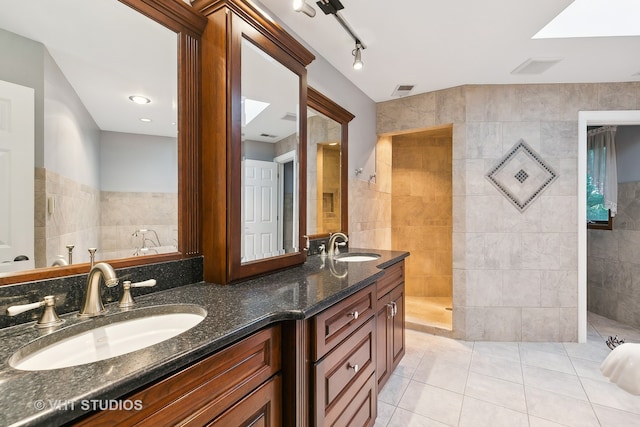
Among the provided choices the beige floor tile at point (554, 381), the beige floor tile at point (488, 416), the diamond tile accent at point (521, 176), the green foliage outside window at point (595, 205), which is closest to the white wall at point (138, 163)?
the beige floor tile at point (488, 416)

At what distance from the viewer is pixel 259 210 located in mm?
1660

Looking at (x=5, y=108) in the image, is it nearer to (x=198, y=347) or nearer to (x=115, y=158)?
(x=115, y=158)

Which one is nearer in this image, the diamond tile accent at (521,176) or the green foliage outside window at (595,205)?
the diamond tile accent at (521,176)

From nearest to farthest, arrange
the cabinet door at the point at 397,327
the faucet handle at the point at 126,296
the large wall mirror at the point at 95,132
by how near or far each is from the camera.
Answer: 1. the large wall mirror at the point at 95,132
2. the faucet handle at the point at 126,296
3. the cabinet door at the point at 397,327

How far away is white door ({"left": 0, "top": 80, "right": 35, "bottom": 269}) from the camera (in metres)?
0.87

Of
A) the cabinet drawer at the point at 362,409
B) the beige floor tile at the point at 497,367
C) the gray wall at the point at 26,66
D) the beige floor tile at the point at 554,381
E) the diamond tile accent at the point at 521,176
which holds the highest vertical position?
the gray wall at the point at 26,66

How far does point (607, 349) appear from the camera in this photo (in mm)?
2725

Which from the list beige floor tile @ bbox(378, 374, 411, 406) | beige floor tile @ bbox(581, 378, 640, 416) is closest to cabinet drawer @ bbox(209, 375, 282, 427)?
→ beige floor tile @ bbox(378, 374, 411, 406)

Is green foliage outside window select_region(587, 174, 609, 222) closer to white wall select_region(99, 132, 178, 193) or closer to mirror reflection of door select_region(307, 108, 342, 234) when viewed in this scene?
mirror reflection of door select_region(307, 108, 342, 234)

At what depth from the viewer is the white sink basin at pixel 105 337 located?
782mm

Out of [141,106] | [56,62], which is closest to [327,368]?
[141,106]

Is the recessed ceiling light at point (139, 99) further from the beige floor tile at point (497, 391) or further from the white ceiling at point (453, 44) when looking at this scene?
the beige floor tile at point (497, 391)

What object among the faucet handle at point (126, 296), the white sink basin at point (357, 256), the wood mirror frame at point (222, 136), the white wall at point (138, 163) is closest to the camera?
the faucet handle at point (126, 296)

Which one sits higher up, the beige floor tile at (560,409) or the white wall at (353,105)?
the white wall at (353,105)
